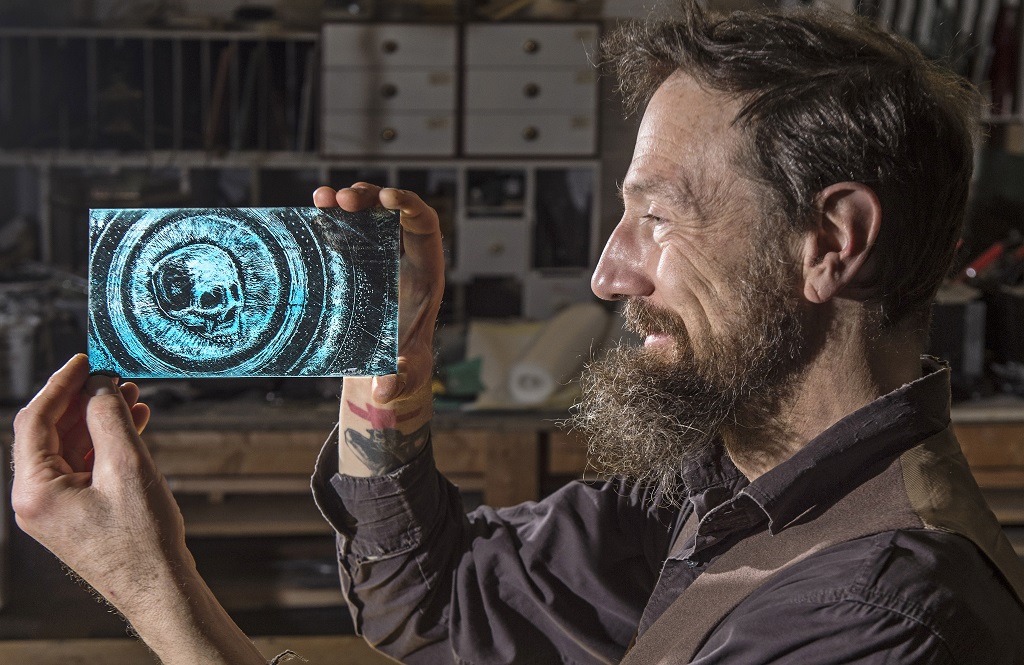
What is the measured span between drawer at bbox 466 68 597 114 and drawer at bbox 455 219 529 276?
1.19ft

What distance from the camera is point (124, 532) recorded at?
91cm

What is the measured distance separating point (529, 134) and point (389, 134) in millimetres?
417

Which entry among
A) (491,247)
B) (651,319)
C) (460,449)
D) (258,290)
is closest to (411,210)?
(258,290)

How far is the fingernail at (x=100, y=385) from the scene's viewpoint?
97cm

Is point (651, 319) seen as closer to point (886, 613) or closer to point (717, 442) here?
point (717, 442)

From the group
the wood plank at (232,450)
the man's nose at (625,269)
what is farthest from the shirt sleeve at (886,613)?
the wood plank at (232,450)

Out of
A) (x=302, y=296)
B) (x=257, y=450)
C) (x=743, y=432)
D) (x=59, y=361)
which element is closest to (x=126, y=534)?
(x=302, y=296)

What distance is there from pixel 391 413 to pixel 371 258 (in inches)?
8.5

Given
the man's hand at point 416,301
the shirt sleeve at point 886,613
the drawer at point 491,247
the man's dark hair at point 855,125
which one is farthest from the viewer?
the drawer at point 491,247

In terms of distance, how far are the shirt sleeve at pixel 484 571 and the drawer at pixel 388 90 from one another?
6.11 ft

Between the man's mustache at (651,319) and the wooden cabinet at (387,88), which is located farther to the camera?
the wooden cabinet at (387,88)

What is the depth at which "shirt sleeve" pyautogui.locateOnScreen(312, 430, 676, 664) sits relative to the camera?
3.94 ft

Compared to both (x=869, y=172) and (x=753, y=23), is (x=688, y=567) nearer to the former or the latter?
(x=869, y=172)

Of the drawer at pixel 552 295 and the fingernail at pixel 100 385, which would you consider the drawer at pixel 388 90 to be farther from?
the fingernail at pixel 100 385
